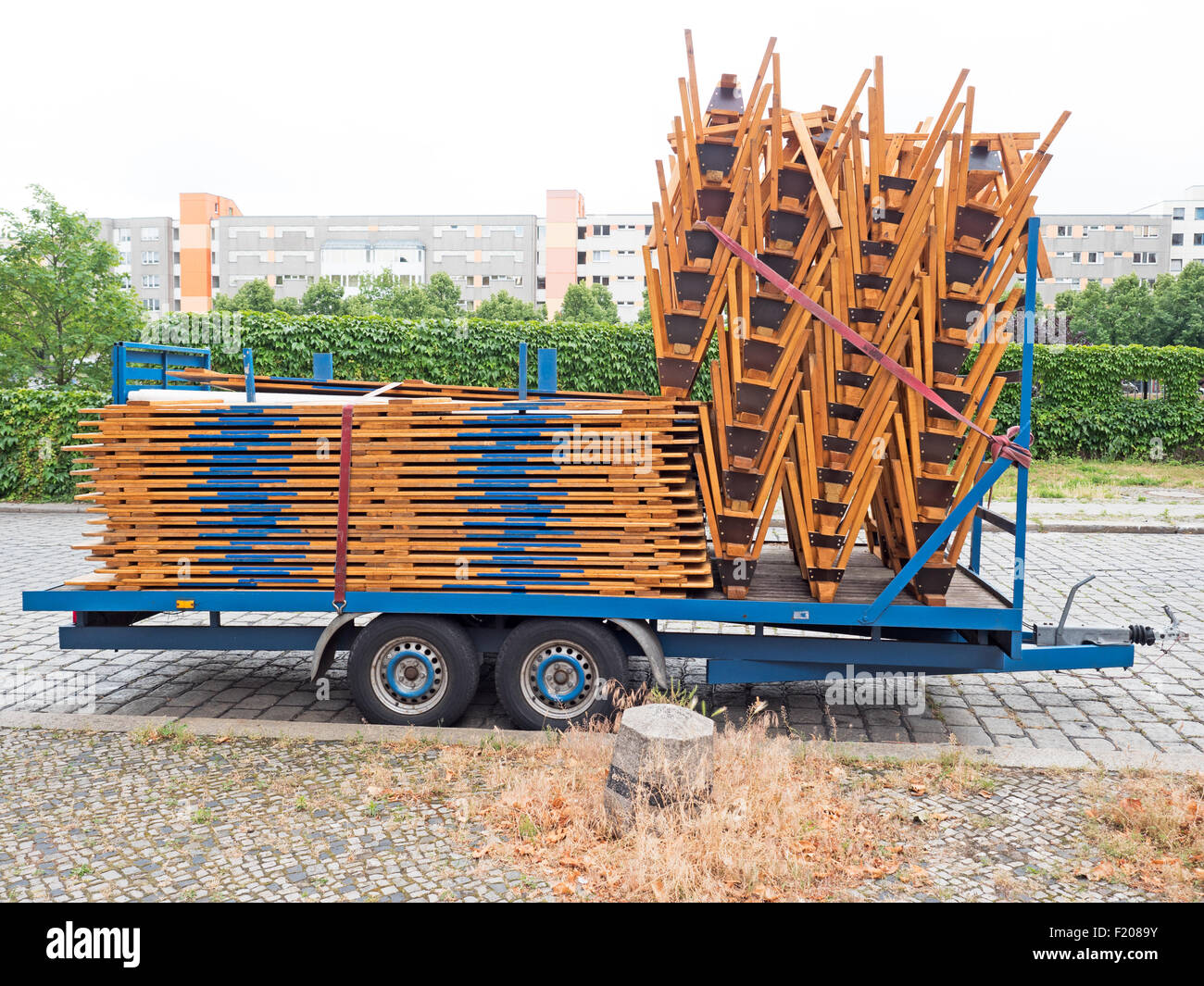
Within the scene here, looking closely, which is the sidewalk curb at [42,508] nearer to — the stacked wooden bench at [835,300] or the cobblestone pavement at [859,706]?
the cobblestone pavement at [859,706]

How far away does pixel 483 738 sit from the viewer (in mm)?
6160

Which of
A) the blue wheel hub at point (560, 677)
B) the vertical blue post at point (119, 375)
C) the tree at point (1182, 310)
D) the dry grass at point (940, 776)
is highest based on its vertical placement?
the tree at point (1182, 310)

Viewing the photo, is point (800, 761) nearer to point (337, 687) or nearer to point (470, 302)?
point (337, 687)

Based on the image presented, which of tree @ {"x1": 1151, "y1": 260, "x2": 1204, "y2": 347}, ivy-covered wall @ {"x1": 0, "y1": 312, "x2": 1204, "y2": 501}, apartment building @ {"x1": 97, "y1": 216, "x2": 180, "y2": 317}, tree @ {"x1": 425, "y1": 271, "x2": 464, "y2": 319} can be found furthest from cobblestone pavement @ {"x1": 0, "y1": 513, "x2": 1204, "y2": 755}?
apartment building @ {"x1": 97, "y1": 216, "x2": 180, "y2": 317}

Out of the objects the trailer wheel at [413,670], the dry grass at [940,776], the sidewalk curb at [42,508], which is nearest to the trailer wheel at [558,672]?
the trailer wheel at [413,670]

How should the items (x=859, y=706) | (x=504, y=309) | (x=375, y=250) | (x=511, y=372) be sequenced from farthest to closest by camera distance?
(x=375, y=250), (x=504, y=309), (x=511, y=372), (x=859, y=706)

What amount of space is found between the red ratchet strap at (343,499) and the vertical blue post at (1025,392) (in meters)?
4.07

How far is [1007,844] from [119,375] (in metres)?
6.24

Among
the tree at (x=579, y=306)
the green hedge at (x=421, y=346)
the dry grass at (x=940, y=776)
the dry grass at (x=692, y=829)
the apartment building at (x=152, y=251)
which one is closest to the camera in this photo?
the dry grass at (x=692, y=829)

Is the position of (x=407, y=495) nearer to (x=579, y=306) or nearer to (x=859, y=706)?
(x=859, y=706)

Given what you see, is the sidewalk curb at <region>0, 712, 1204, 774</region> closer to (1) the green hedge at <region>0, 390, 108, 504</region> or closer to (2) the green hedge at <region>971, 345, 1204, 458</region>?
(1) the green hedge at <region>0, 390, 108, 504</region>

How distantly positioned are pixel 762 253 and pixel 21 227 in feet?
64.8

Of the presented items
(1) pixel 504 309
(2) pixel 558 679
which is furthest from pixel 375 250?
(2) pixel 558 679

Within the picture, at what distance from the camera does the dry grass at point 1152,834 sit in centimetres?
448
